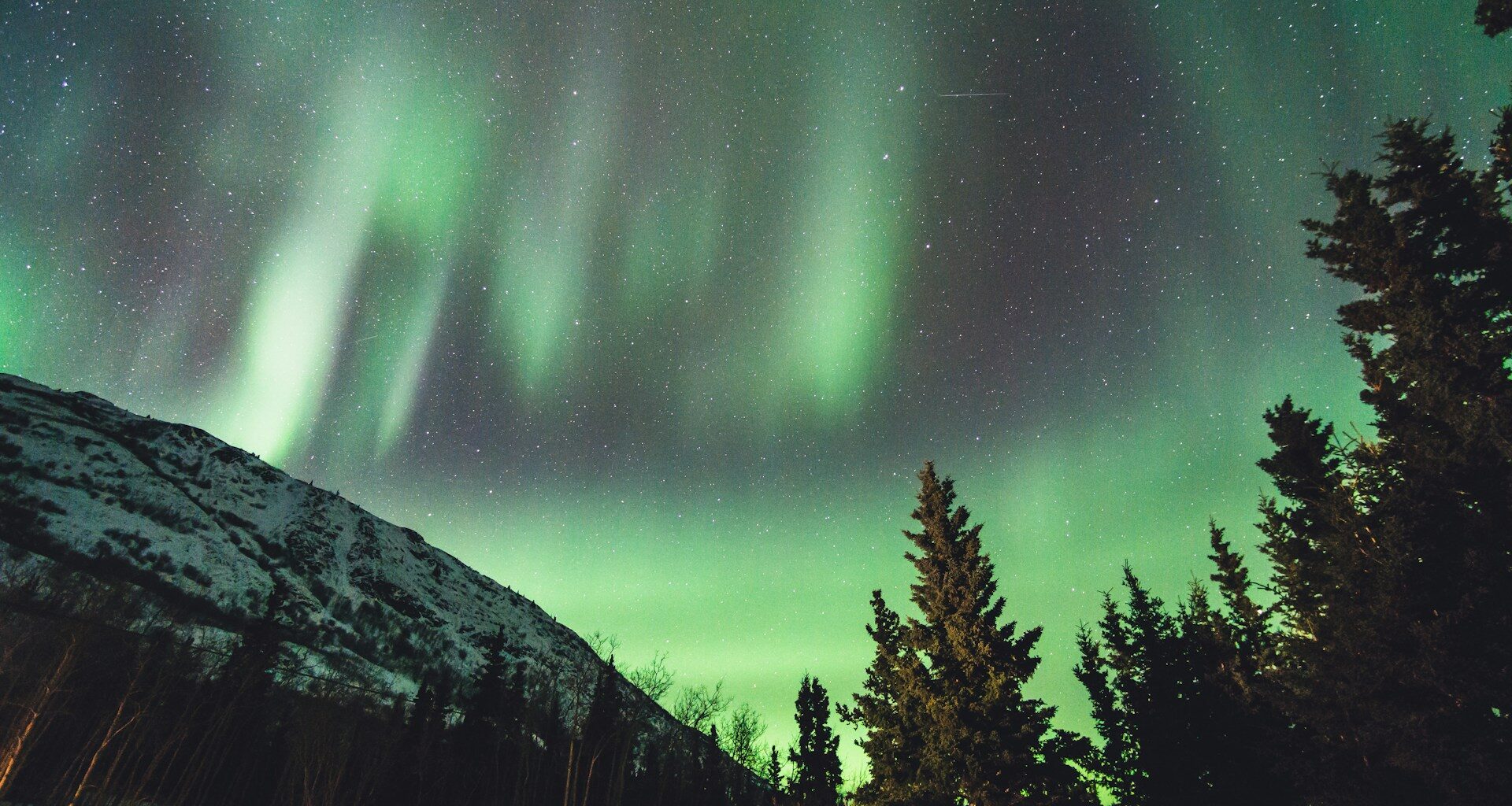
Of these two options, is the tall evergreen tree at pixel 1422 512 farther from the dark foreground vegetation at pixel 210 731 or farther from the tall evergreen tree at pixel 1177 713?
the dark foreground vegetation at pixel 210 731

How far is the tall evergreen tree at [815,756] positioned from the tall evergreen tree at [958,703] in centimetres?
2731

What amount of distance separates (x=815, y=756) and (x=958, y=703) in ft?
113

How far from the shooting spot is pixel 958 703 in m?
18.9

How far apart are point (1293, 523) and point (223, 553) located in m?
231

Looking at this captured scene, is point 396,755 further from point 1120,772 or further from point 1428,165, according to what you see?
Answer: point 1428,165

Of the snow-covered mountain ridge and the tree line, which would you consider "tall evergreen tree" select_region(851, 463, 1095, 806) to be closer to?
the tree line

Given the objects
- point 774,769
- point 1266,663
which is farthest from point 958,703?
point 774,769

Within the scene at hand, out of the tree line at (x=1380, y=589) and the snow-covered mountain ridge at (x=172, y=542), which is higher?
the snow-covered mountain ridge at (x=172, y=542)

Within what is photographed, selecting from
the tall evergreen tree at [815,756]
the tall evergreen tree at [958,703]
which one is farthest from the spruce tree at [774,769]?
the tall evergreen tree at [958,703]

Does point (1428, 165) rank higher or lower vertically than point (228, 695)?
A: higher

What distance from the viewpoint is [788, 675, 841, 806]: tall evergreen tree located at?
45062 millimetres

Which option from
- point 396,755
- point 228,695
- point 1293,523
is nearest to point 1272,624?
point 1293,523

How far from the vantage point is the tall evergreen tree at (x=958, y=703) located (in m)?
17.8

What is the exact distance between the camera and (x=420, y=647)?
18100cm
